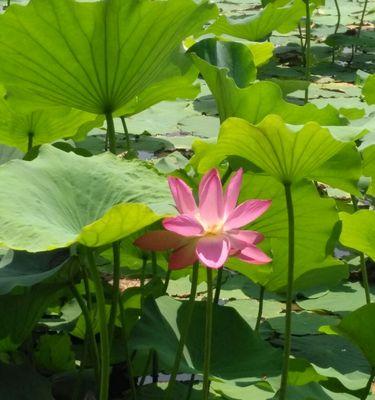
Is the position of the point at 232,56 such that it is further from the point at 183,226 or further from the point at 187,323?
the point at 183,226

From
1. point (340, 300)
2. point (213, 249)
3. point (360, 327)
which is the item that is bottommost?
point (340, 300)

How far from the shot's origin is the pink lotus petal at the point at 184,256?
854mm

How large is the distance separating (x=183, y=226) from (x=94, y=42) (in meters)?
0.45

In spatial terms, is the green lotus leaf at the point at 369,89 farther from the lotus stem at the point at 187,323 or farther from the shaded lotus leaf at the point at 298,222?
the lotus stem at the point at 187,323

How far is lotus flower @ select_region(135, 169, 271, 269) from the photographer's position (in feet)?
2.77

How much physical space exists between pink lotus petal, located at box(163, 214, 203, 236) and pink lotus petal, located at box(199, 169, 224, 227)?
0.07 feet

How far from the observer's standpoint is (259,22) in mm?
2748

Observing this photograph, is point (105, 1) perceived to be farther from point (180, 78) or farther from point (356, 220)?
point (356, 220)

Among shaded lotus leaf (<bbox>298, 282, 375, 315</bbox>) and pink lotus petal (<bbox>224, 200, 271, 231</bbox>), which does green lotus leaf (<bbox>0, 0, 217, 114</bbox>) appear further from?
shaded lotus leaf (<bbox>298, 282, 375, 315</bbox>)

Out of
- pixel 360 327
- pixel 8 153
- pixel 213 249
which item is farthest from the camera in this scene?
pixel 8 153

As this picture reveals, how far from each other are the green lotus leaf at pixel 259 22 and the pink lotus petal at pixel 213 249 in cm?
184

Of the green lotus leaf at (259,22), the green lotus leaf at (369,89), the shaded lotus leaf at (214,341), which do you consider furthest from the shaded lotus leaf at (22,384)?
the green lotus leaf at (259,22)

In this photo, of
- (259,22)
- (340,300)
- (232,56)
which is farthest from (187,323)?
(259,22)

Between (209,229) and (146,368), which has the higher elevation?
(209,229)
